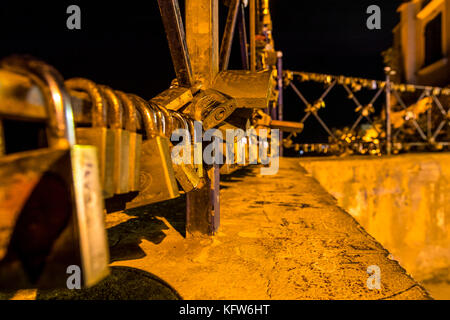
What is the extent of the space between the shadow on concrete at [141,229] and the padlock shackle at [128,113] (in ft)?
4.80

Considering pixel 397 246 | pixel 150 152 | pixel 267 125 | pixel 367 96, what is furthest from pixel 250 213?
pixel 367 96

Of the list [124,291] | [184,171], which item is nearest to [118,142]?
[184,171]

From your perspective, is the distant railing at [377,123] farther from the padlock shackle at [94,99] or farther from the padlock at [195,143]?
the padlock shackle at [94,99]

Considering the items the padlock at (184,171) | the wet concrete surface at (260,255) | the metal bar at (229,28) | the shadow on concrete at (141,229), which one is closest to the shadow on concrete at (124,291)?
the wet concrete surface at (260,255)

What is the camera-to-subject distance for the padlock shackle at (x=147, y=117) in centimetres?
95

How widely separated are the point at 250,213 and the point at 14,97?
2.75m

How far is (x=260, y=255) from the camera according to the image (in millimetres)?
1956

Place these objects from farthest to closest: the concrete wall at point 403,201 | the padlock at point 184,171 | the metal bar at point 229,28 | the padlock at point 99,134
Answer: the concrete wall at point 403,201
the metal bar at point 229,28
the padlock at point 184,171
the padlock at point 99,134

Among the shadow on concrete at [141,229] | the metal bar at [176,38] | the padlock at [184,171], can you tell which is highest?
the metal bar at [176,38]

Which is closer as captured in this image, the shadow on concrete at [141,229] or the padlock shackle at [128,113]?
the padlock shackle at [128,113]

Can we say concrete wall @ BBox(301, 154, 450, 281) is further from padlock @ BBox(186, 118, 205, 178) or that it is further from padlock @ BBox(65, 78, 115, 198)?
padlock @ BBox(65, 78, 115, 198)

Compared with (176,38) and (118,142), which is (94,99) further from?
(176,38)

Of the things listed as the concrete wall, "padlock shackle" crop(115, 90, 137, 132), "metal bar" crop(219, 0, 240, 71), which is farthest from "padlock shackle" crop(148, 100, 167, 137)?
the concrete wall
